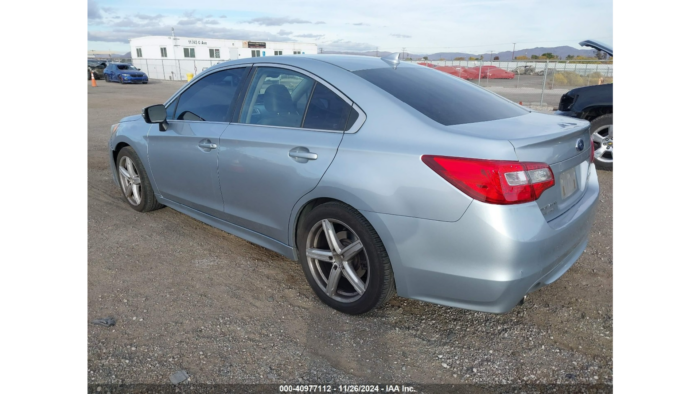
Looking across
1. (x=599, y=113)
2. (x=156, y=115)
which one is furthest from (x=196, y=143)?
(x=599, y=113)

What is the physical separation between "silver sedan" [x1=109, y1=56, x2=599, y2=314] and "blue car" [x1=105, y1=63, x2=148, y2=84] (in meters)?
30.1

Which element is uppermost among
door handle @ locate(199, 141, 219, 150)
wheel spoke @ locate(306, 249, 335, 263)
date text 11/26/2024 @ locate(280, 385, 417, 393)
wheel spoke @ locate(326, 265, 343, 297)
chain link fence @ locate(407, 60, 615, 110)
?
chain link fence @ locate(407, 60, 615, 110)

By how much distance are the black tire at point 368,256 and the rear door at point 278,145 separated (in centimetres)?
19

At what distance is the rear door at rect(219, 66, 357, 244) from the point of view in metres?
2.90

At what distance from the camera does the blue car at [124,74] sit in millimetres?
30102

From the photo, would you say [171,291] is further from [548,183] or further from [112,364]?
[548,183]

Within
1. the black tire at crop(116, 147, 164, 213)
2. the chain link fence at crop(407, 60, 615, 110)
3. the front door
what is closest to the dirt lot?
the front door

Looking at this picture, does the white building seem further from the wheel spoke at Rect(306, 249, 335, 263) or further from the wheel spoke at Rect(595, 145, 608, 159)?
the wheel spoke at Rect(306, 249, 335, 263)

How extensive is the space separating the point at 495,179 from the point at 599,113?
17.6 ft

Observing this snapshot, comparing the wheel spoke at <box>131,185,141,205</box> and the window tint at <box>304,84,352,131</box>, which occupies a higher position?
the window tint at <box>304,84,352,131</box>

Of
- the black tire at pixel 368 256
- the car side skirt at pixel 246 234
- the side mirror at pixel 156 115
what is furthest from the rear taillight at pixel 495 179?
the side mirror at pixel 156 115

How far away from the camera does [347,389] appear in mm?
2342
